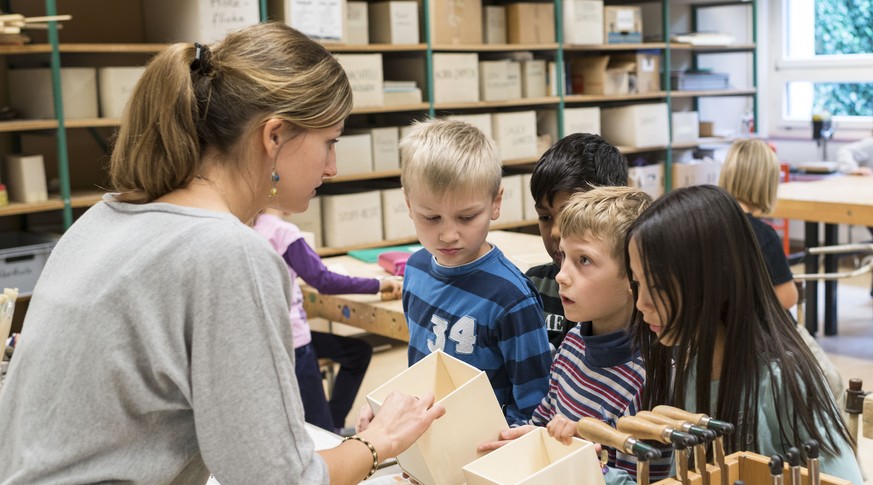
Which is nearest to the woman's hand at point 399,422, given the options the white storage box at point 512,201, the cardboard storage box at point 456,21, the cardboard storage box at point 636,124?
the cardboard storage box at point 456,21

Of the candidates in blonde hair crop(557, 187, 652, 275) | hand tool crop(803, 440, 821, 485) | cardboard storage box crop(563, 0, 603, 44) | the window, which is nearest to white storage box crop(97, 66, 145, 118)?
cardboard storage box crop(563, 0, 603, 44)

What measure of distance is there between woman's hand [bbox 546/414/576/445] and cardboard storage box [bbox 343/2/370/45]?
12.0 ft

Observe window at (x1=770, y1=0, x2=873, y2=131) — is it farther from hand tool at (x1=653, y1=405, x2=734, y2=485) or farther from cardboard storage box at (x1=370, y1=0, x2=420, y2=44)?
hand tool at (x1=653, y1=405, x2=734, y2=485)

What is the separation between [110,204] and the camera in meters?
1.19

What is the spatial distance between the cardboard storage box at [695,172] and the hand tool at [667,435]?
5228 millimetres

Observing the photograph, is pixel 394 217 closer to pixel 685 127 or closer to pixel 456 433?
pixel 685 127

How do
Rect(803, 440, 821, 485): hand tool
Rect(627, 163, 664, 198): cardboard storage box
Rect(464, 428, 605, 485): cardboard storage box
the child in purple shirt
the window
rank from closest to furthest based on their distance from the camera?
1. Rect(803, 440, 821, 485): hand tool
2. Rect(464, 428, 605, 485): cardboard storage box
3. the child in purple shirt
4. Rect(627, 163, 664, 198): cardboard storage box
5. the window

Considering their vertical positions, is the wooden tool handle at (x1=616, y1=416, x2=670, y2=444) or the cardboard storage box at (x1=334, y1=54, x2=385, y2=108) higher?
the cardboard storage box at (x1=334, y1=54, x2=385, y2=108)

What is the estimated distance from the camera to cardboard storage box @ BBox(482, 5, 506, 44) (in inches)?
212

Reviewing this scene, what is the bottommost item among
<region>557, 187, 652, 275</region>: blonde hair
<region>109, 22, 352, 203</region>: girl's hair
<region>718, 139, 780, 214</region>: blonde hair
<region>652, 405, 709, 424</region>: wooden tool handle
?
<region>652, 405, 709, 424</region>: wooden tool handle

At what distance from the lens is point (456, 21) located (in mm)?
5117

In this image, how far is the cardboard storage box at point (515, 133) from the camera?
5.26 metres

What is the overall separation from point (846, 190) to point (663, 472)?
363 centimetres

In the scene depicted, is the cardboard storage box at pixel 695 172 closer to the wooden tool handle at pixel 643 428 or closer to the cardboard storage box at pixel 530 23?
the cardboard storage box at pixel 530 23
